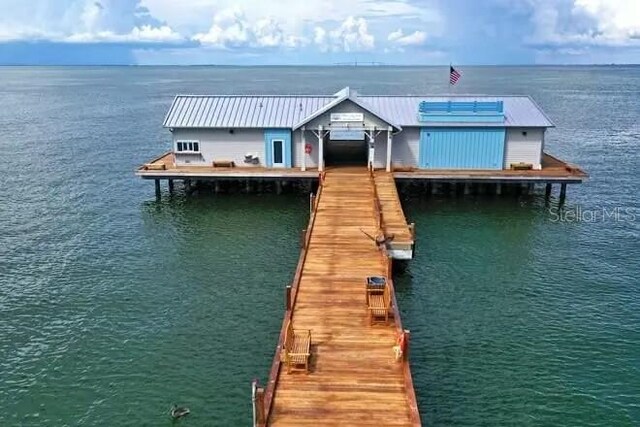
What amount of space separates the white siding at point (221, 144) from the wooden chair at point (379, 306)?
25316mm

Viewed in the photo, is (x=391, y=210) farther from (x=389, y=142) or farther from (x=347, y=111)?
(x=347, y=111)

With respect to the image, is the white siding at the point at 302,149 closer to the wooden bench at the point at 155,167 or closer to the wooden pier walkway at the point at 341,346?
the wooden bench at the point at 155,167

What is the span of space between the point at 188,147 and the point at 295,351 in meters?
30.1

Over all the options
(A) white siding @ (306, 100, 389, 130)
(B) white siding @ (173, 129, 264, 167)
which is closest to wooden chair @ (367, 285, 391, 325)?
(A) white siding @ (306, 100, 389, 130)

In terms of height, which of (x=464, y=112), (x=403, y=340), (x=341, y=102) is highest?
(x=341, y=102)

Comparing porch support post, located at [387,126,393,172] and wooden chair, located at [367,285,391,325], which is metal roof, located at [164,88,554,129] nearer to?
porch support post, located at [387,126,393,172]

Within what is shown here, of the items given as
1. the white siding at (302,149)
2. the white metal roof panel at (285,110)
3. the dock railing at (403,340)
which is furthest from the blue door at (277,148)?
the dock railing at (403,340)

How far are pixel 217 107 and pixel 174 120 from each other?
3.51m

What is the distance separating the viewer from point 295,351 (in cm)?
1752

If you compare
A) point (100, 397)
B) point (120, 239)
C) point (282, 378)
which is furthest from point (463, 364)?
point (120, 239)

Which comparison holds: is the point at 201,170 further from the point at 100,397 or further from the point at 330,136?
the point at 100,397

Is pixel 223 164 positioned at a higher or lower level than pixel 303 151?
lower

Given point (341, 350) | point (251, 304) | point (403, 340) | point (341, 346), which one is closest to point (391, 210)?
point (251, 304)

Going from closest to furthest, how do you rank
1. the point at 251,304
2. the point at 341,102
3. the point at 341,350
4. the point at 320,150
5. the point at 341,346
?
the point at 341,350, the point at 341,346, the point at 251,304, the point at 341,102, the point at 320,150
